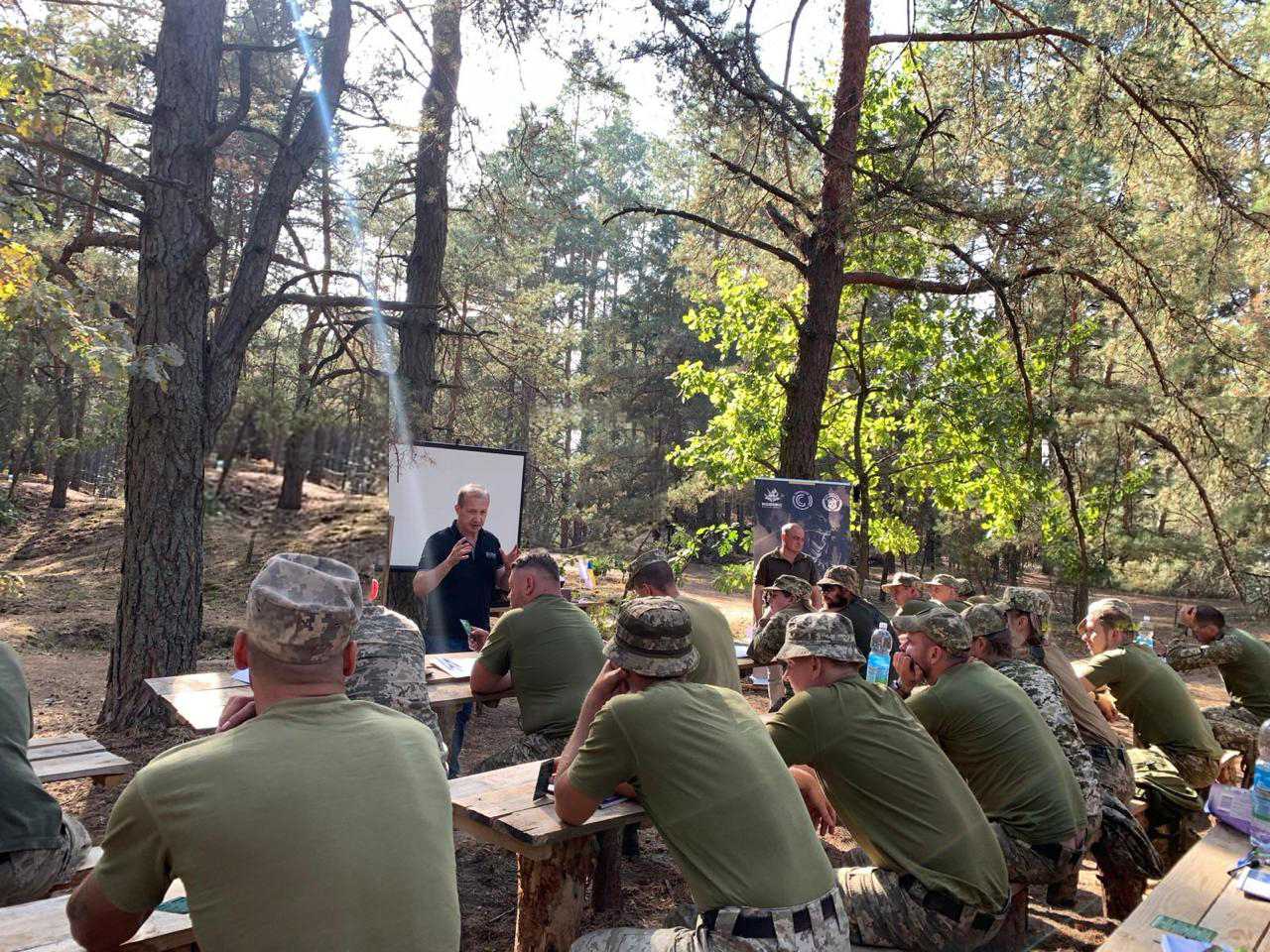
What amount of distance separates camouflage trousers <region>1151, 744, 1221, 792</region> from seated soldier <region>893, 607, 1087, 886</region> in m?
1.89

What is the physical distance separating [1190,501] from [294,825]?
473 inches

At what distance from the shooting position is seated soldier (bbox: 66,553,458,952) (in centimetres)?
159

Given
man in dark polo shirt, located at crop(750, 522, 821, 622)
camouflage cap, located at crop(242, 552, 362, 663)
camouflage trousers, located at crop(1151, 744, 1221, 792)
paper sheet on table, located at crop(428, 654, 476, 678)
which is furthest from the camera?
man in dark polo shirt, located at crop(750, 522, 821, 622)

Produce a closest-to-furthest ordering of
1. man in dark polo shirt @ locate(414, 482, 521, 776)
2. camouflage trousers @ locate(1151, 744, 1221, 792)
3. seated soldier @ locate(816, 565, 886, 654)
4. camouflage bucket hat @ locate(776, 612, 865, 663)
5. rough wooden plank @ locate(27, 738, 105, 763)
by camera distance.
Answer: camouflage bucket hat @ locate(776, 612, 865, 663) < rough wooden plank @ locate(27, 738, 105, 763) < camouflage trousers @ locate(1151, 744, 1221, 792) < seated soldier @ locate(816, 565, 886, 654) < man in dark polo shirt @ locate(414, 482, 521, 776)

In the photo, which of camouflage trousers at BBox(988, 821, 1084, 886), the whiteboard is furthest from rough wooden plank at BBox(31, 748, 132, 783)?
the whiteboard

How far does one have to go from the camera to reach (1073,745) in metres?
4.05

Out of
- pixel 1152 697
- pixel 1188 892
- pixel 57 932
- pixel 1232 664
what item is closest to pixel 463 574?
pixel 57 932

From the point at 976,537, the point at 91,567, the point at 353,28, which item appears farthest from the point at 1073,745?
the point at 91,567

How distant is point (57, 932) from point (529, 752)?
2146 millimetres

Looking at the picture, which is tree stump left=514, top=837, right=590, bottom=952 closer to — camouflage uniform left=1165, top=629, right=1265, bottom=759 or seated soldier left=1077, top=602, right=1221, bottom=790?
seated soldier left=1077, top=602, right=1221, bottom=790

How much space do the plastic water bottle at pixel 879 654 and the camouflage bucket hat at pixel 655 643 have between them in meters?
2.95

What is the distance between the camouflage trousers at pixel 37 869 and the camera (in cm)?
259

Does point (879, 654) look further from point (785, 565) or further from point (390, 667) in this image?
point (390, 667)

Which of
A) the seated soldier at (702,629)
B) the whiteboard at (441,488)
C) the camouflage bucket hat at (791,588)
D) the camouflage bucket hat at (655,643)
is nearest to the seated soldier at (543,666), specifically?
the seated soldier at (702,629)
